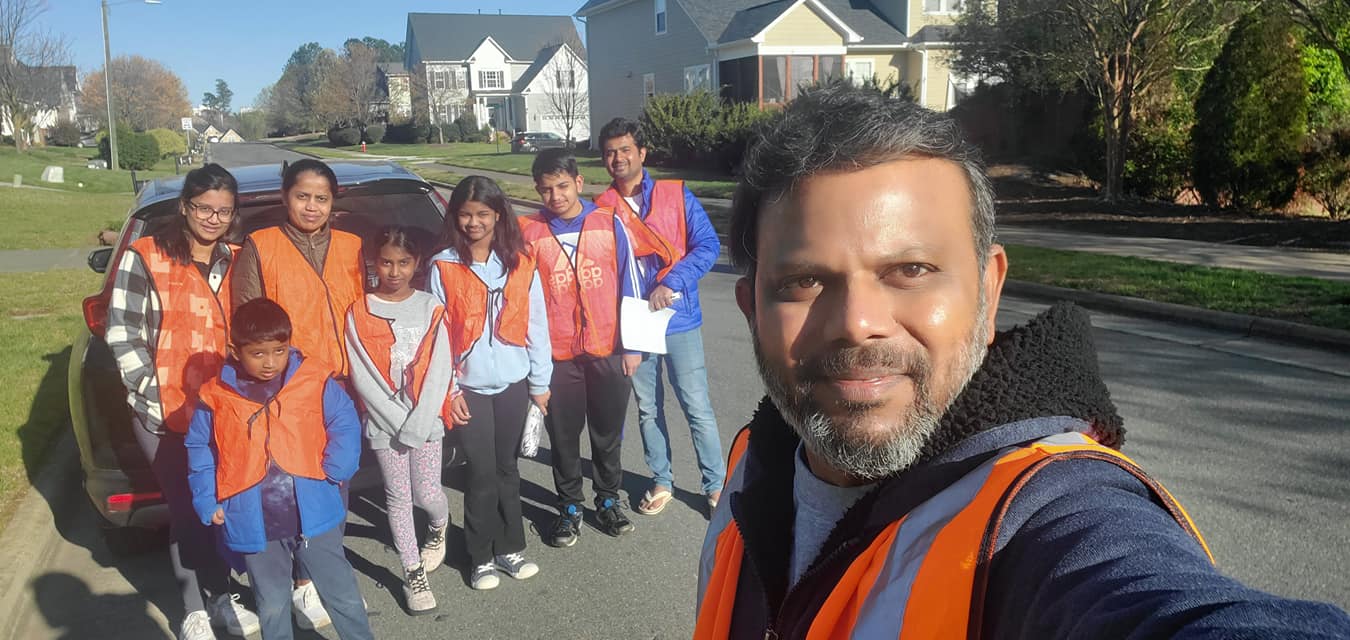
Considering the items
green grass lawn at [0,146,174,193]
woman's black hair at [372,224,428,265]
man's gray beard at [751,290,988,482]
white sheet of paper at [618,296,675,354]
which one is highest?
green grass lawn at [0,146,174,193]

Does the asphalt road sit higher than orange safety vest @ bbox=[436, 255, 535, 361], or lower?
lower

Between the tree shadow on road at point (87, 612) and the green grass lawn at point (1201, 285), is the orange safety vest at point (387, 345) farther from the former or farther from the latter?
the green grass lawn at point (1201, 285)

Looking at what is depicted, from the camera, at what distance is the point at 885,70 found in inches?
1364

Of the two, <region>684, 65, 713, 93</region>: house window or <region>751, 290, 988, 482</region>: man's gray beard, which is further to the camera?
<region>684, 65, 713, 93</region>: house window

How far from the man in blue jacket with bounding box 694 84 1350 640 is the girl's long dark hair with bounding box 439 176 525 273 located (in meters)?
2.65

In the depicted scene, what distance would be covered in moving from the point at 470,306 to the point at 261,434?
3.60 ft

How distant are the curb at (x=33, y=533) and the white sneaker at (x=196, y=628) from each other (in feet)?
2.62

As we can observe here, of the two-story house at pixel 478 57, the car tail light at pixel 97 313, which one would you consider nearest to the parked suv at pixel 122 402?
the car tail light at pixel 97 313

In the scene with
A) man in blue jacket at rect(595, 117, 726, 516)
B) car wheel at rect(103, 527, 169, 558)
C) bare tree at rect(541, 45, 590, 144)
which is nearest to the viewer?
car wheel at rect(103, 527, 169, 558)

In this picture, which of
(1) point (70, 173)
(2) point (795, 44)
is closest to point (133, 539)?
(2) point (795, 44)

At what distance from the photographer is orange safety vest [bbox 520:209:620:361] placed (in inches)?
174

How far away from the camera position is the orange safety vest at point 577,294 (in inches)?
174

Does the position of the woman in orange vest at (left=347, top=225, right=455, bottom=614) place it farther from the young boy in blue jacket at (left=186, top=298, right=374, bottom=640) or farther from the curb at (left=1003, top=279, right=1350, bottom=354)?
the curb at (left=1003, top=279, right=1350, bottom=354)

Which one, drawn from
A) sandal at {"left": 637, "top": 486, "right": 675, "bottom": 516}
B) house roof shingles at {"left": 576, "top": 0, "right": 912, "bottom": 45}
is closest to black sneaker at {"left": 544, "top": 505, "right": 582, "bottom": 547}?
sandal at {"left": 637, "top": 486, "right": 675, "bottom": 516}
